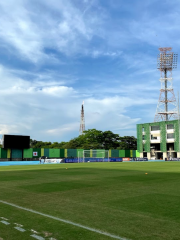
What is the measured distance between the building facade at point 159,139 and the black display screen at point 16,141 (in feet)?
169

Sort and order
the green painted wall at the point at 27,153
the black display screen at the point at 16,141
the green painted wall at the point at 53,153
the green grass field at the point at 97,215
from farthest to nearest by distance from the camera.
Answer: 1. the green painted wall at the point at 53,153
2. the green painted wall at the point at 27,153
3. the black display screen at the point at 16,141
4. the green grass field at the point at 97,215

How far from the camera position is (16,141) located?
80.8m

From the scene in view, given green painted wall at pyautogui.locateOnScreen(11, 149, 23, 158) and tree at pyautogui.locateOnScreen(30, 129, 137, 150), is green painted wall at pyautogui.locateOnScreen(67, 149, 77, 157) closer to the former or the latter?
green painted wall at pyautogui.locateOnScreen(11, 149, 23, 158)

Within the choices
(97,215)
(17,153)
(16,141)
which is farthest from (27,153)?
(97,215)

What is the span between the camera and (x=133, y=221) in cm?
756

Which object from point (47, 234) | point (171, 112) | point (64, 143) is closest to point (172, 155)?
point (171, 112)

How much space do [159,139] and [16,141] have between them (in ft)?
189

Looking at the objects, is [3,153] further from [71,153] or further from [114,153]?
[114,153]

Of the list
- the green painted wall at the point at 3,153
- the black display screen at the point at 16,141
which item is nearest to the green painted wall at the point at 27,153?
the black display screen at the point at 16,141

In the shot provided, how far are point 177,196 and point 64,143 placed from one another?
4991 inches

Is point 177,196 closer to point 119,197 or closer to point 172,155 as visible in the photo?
point 119,197

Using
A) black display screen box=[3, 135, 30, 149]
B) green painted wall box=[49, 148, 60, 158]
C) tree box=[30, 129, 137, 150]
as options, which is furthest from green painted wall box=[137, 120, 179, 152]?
black display screen box=[3, 135, 30, 149]

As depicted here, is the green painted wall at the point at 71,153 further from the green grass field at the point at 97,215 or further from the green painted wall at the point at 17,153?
the green grass field at the point at 97,215

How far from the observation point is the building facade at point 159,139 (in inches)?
Result: 4006
